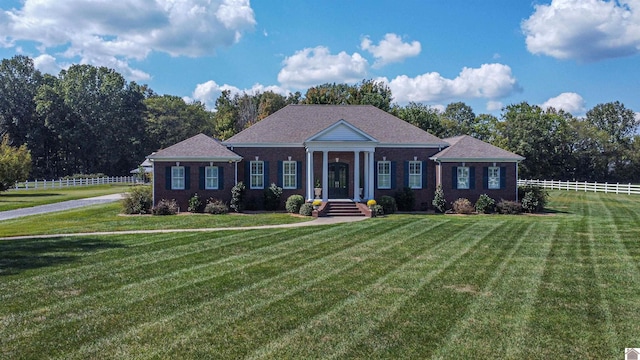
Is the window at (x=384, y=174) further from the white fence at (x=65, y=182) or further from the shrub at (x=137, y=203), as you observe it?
the white fence at (x=65, y=182)

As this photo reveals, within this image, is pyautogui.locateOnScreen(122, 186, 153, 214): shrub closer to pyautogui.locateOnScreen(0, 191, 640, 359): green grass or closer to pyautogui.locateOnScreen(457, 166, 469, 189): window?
pyautogui.locateOnScreen(0, 191, 640, 359): green grass

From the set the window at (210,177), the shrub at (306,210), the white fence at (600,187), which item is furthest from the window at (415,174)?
the white fence at (600,187)

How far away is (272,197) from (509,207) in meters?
13.2

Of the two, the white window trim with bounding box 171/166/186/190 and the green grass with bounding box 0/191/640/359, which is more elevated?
the white window trim with bounding box 171/166/186/190

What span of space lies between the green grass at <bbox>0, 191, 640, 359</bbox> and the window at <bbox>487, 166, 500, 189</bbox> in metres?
11.3

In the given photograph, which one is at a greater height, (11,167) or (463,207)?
(11,167)

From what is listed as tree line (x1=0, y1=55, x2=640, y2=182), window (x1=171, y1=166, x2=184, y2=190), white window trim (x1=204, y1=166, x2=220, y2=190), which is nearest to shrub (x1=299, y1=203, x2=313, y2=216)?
white window trim (x1=204, y1=166, x2=220, y2=190)

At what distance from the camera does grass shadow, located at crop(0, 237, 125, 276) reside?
11742mm

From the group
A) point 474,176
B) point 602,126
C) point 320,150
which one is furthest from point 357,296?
point 602,126

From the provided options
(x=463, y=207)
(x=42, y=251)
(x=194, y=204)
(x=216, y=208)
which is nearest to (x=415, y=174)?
(x=463, y=207)

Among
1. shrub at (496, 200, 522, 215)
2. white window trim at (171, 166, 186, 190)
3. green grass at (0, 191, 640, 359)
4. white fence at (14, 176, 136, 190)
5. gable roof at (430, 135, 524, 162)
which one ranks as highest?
gable roof at (430, 135, 524, 162)

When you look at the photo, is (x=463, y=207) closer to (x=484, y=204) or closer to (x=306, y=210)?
(x=484, y=204)

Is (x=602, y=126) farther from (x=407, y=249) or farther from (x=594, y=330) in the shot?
(x=594, y=330)

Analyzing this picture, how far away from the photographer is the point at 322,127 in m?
29.7
